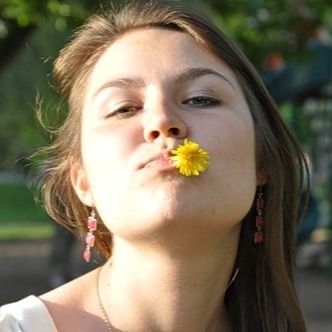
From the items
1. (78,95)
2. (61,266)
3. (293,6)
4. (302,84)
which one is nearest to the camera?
(78,95)

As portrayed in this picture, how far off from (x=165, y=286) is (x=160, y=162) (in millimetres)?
290

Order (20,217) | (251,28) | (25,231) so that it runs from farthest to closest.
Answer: (20,217)
(25,231)
(251,28)

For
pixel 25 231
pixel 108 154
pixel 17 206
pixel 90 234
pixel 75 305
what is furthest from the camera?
pixel 17 206

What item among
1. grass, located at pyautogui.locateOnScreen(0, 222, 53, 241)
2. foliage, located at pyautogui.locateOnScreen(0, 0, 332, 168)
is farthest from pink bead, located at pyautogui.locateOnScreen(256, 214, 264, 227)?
grass, located at pyautogui.locateOnScreen(0, 222, 53, 241)

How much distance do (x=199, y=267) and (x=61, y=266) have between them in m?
9.22

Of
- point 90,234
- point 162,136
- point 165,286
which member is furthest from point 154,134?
point 90,234

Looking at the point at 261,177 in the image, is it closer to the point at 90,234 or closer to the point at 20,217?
the point at 90,234

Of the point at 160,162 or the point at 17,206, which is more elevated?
the point at 17,206

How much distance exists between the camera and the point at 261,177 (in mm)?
1971

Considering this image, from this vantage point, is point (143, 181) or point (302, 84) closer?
point (143, 181)

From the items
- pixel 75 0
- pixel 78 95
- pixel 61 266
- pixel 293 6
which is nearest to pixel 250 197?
pixel 78 95

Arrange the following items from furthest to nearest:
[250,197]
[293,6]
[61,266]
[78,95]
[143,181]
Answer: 1. [61,266]
2. [293,6]
3. [78,95]
4. [250,197]
5. [143,181]

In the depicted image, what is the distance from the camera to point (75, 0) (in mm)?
6820

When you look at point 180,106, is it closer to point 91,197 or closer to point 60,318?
point 91,197
